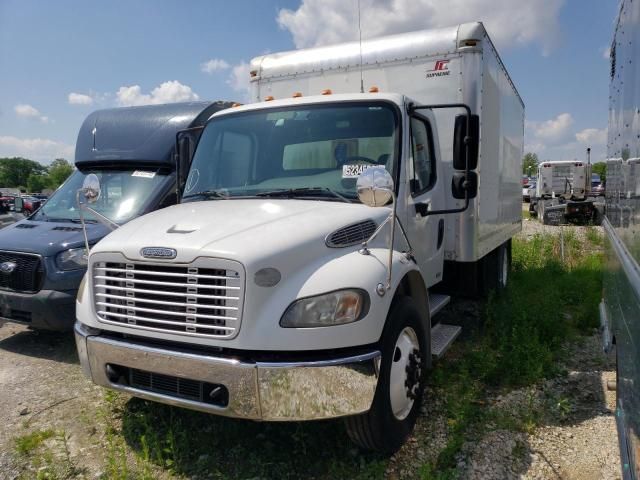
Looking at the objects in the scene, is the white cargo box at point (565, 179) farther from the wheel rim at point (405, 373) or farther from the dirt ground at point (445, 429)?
the wheel rim at point (405, 373)

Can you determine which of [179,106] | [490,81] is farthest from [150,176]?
[490,81]

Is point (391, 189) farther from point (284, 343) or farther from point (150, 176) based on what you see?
point (150, 176)

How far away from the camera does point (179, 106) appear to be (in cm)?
743

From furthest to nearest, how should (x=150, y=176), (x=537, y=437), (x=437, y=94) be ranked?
(x=150, y=176) → (x=437, y=94) → (x=537, y=437)

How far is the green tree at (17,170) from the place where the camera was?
12250 cm

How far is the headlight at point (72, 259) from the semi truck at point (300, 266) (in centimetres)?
179

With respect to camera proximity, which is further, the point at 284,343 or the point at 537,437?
the point at 537,437

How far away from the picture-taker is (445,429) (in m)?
3.71

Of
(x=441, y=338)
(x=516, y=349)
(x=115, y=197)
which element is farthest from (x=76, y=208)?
(x=516, y=349)

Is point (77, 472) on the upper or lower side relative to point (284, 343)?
lower

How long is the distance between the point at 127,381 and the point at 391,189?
2.04m

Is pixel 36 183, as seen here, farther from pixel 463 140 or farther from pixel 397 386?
pixel 397 386

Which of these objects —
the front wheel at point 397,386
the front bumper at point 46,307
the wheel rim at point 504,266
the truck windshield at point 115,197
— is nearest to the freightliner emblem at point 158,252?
the front wheel at point 397,386

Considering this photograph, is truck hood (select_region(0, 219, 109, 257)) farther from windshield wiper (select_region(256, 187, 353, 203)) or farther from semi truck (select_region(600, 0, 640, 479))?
semi truck (select_region(600, 0, 640, 479))
